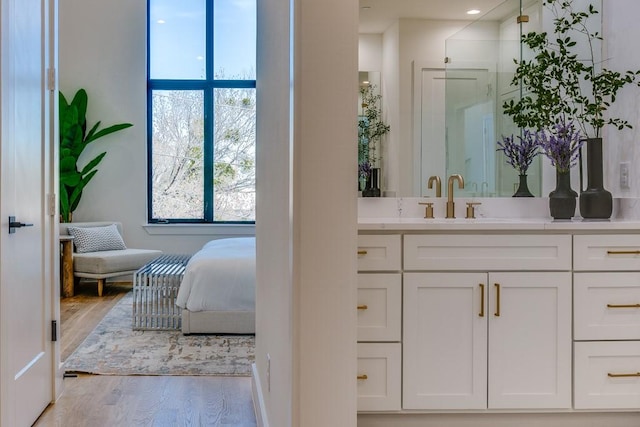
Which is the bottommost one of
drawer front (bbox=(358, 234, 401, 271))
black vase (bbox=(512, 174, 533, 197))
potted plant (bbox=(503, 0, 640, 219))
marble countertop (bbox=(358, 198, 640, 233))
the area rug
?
the area rug

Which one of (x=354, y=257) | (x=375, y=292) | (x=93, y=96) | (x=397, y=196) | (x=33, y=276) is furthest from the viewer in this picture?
(x=93, y=96)

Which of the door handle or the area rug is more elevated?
the door handle

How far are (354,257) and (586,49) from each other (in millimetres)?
2114

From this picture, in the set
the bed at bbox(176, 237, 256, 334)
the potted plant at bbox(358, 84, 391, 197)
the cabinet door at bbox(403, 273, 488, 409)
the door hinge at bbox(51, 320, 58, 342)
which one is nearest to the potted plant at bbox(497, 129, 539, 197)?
the potted plant at bbox(358, 84, 391, 197)

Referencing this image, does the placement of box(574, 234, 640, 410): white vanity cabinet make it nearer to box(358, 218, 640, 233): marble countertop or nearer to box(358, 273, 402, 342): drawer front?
box(358, 218, 640, 233): marble countertop

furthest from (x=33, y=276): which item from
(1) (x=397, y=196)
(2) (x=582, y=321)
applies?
(2) (x=582, y=321)

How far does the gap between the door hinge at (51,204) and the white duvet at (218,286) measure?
139 centimetres

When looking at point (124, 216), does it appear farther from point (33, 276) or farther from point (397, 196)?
point (397, 196)

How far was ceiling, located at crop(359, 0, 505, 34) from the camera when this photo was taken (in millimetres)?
2973

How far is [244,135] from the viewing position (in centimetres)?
702

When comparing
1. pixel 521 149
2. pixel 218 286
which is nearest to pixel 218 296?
pixel 218 286

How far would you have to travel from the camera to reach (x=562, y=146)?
2729mm

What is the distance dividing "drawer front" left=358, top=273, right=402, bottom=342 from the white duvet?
2026 mm

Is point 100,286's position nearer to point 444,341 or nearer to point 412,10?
point 412,10
